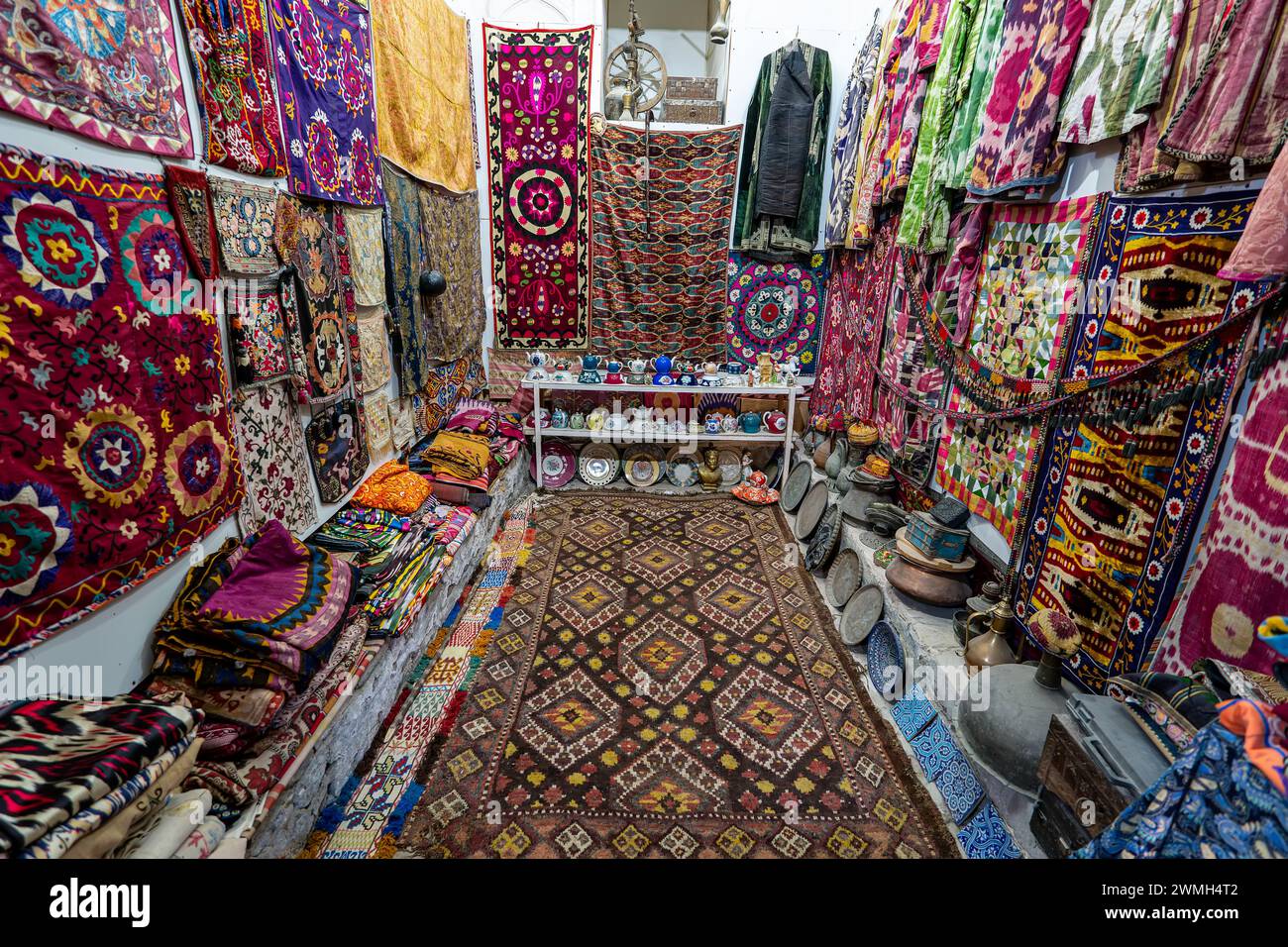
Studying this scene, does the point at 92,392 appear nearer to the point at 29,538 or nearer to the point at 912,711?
the point at 29,538

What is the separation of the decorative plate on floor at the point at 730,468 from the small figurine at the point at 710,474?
0.07m

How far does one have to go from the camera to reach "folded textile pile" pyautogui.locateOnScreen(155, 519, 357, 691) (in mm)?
1615

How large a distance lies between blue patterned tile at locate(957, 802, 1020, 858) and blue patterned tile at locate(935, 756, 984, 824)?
0.11 feet

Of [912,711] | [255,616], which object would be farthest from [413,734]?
[912,711]

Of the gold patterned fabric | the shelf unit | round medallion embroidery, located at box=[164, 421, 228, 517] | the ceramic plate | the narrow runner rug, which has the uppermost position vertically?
the gold patterned fabric

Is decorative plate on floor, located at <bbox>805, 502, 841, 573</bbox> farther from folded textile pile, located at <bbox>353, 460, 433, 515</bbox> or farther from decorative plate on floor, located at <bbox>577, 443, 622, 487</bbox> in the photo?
folded textile pile, located at <bbox>353, 460, 433, 515</bbox>

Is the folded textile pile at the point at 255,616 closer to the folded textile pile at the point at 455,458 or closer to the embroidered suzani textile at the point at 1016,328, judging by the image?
the folded textile pile at the point at 455,458

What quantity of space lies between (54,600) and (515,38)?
4.54 metres

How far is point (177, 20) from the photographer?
5.42ft

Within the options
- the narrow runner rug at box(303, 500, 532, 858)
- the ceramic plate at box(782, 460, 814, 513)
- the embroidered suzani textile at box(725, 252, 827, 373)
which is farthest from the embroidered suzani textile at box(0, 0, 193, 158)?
the embroidered suzani textile at box(725, 252, 827, 373)

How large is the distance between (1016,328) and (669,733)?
2.15 metres

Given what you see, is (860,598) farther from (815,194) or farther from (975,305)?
(815,194)

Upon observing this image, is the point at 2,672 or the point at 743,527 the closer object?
the point at 2,672

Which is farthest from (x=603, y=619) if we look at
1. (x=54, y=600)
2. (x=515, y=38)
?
(x=515, y=38)
